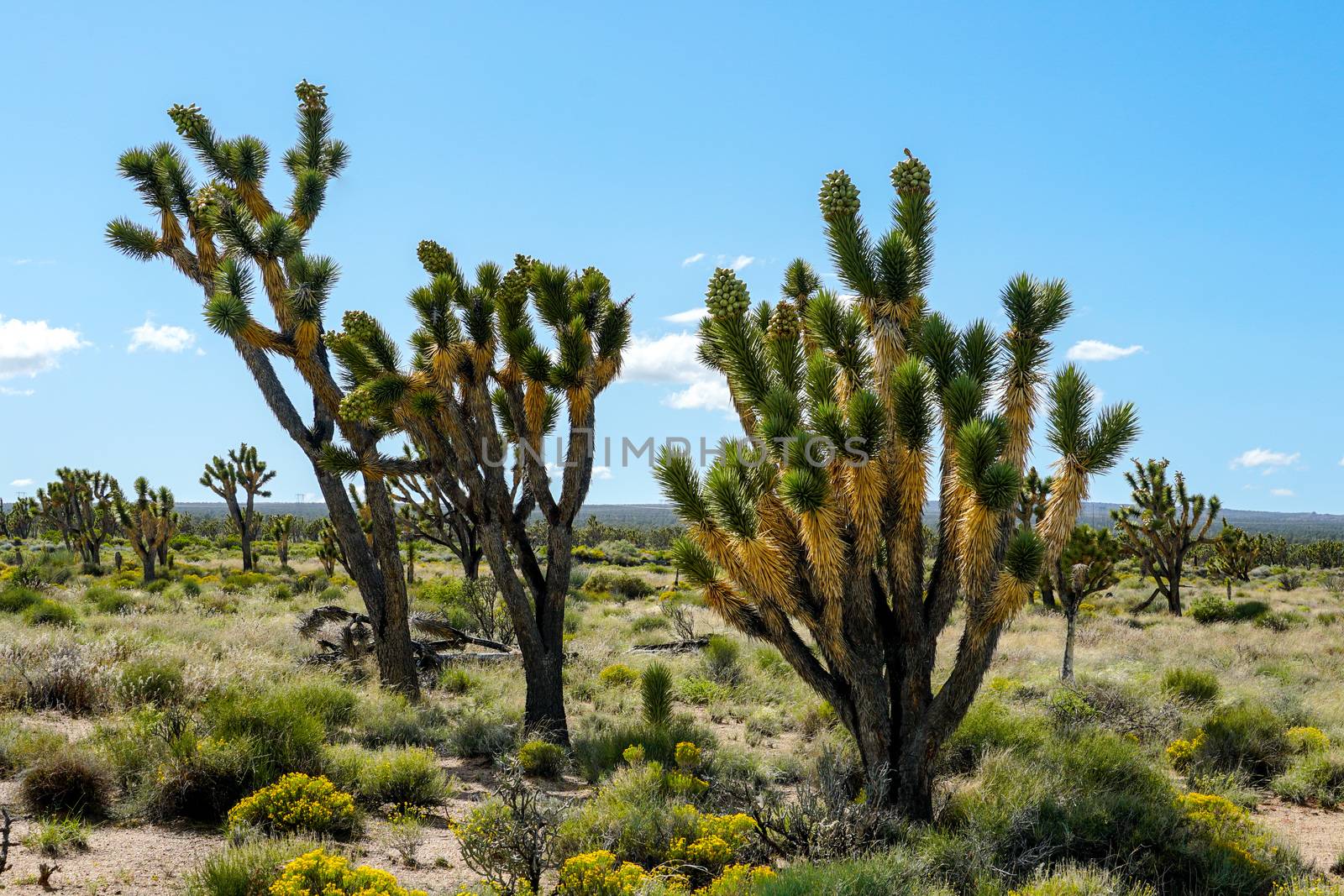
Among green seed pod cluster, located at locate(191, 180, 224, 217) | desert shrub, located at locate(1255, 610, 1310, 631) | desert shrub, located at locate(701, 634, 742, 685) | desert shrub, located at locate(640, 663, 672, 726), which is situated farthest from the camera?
desert shrub, located at locate(1255, 610, 1310, 631)

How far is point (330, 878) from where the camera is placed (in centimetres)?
502

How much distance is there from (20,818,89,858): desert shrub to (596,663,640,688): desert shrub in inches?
293

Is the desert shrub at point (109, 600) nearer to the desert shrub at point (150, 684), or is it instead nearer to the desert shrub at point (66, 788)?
the desert shrub at point (150, 684)

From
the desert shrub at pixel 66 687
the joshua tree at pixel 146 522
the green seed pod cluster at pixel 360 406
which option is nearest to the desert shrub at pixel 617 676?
the green seed pod cluster at pixel 360 406

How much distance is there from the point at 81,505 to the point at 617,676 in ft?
97.1

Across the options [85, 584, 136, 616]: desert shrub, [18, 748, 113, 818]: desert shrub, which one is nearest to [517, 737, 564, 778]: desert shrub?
[18, 748, 113, 818]: desert shrub

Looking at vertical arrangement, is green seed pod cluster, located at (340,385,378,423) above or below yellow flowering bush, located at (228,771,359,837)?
above

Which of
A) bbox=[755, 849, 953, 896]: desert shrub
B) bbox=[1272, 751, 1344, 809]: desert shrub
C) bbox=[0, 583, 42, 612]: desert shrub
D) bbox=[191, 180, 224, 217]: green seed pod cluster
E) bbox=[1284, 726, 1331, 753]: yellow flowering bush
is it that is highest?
bbox=[191, 180, 224, 217]: green seed pod cluster

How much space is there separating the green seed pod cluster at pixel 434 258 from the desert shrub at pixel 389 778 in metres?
5.43

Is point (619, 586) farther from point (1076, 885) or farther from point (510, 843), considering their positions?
point (1076, 885)

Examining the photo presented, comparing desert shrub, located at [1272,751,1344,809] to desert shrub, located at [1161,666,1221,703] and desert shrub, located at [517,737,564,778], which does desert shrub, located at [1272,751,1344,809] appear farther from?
desert shrub, located at [517,737,564,778]

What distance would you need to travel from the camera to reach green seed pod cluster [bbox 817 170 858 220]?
7395mm

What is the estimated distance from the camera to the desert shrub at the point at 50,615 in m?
15.8

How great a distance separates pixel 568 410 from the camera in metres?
10.1
